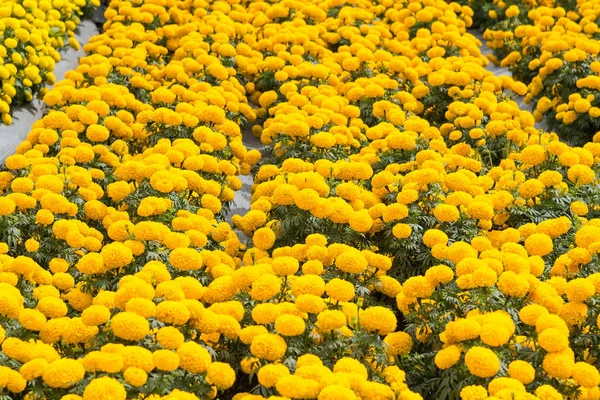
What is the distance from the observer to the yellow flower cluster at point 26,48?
815 cm

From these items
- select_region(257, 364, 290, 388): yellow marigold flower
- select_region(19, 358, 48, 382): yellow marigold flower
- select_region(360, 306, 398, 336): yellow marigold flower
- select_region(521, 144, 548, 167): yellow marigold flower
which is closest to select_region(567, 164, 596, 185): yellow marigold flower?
select_region(521, 144, 548, 167): yellow marigold flower

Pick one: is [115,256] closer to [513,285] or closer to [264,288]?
[264,288]

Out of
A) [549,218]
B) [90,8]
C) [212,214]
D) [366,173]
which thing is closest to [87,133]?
[212,214]

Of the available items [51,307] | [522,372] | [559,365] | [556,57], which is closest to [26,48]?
[51,307]

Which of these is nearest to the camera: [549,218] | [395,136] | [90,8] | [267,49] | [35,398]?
[35,398]

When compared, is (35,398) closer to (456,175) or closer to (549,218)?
(456,175)

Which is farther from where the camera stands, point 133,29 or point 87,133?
point 133,29

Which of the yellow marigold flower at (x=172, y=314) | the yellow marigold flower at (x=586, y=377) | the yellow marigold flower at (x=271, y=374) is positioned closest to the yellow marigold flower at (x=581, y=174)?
the yellow marigold flower at (x=586, y=377)

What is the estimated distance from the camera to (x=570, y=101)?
334 inches

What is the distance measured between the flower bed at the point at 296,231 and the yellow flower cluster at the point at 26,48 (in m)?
0.53

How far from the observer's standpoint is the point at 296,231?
6.01 meters

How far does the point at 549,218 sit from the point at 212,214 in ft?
8.69

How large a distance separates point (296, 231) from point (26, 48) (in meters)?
4.38

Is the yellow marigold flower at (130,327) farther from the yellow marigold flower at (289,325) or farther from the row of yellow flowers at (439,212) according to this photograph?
the row of yellow flowers at (439,212)
